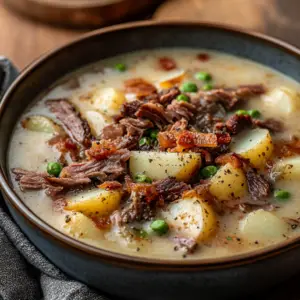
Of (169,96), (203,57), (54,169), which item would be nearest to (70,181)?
(54,169)

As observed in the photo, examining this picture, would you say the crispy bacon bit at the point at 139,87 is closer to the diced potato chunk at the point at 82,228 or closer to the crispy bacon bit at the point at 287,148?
the crispy bacon bit at the point at 287,148

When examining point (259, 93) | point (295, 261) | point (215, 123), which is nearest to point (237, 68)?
point (259, 93)

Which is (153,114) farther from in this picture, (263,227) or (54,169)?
(263,227)

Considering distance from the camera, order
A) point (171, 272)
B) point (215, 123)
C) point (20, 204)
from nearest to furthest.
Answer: point (171, 272)
point (20, 204)
point (215, 123)

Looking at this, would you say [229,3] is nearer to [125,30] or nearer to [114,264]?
[125,30]

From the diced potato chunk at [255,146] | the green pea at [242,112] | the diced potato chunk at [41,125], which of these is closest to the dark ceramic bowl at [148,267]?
the diced potato chunk at [41,125]

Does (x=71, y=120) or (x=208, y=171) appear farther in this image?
(x=71, y=120)
